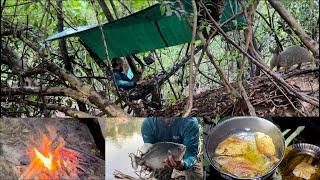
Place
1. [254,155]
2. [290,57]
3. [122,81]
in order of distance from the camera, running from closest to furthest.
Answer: [254,155] → [290,57] → [122,81]

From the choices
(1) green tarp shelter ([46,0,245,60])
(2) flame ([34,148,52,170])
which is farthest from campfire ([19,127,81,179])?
(1) green tarp shelter ([46,0,245,60])

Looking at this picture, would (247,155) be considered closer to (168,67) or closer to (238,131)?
(238,131)

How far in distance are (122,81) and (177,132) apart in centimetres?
51

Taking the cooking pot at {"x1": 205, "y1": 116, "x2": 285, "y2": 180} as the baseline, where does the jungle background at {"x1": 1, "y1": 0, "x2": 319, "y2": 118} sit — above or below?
above

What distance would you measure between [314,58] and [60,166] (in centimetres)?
152

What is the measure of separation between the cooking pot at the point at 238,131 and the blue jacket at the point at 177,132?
0.08 meters

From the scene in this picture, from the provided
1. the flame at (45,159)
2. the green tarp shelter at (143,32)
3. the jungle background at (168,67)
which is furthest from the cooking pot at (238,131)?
the flame at (45,159)

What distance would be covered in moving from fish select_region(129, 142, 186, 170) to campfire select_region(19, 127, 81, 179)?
0.35 metres

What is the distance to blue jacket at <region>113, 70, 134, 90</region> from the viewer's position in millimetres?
2973

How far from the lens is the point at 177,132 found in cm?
270

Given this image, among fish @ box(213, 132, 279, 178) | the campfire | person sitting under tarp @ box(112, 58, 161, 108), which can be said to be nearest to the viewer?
fish @ box(213, 132, 279, 178)

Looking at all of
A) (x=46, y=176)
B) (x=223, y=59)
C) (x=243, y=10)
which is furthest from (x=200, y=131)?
(x=46, y=176)

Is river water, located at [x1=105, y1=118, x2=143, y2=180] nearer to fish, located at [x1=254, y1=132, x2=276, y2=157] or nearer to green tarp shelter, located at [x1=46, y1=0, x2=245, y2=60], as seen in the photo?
green tarp shelter, located at [x1=46, y1=0, x2=245, y2=60]

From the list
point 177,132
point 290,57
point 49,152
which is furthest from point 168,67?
point 49,152
